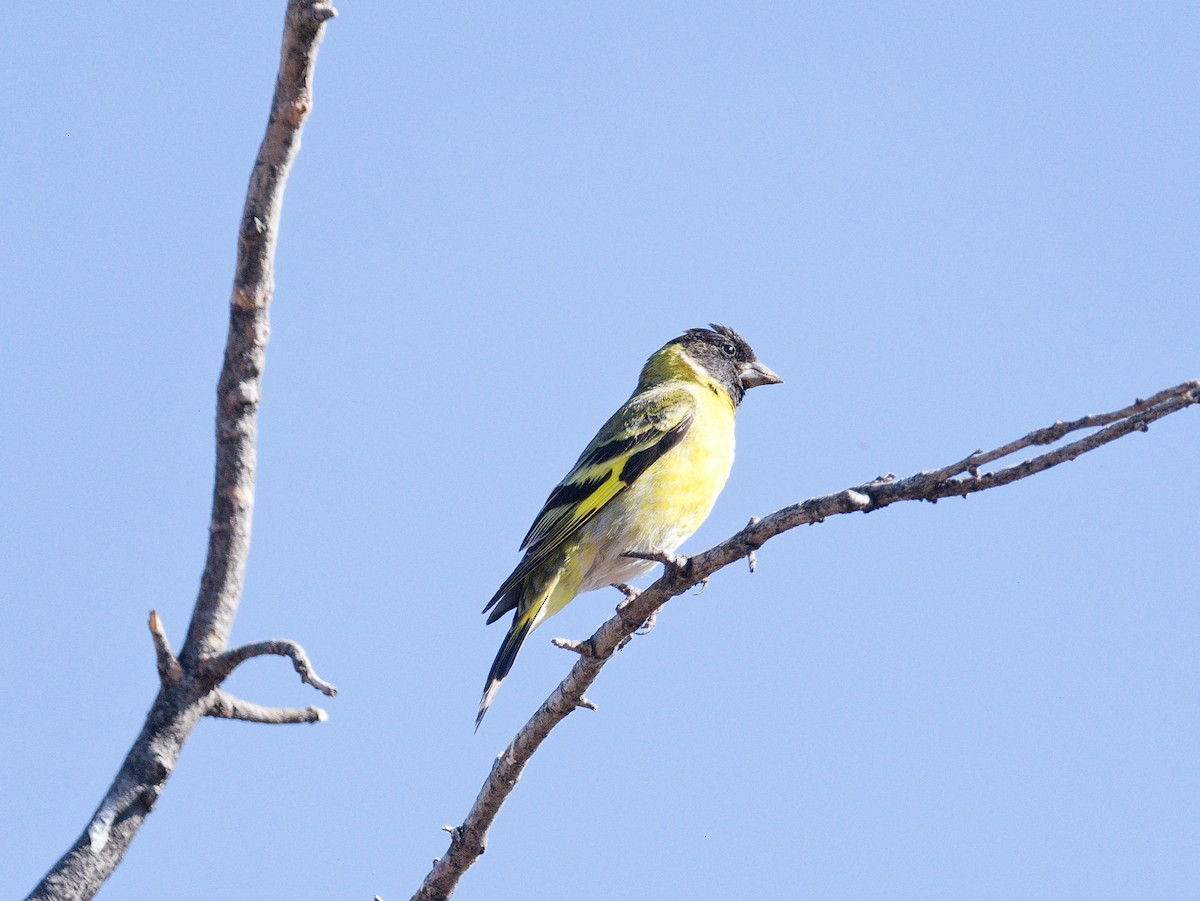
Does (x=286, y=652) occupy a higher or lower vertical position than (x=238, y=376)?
lower

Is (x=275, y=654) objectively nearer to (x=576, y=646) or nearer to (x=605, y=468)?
(x=576, y=646)

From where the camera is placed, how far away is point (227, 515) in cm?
276

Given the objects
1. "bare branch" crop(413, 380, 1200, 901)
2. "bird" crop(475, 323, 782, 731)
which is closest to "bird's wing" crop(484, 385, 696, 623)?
"bird" crop(475, 323, 782, 731)

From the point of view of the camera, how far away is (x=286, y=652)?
2.65 m

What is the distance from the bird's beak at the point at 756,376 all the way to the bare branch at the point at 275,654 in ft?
19.0

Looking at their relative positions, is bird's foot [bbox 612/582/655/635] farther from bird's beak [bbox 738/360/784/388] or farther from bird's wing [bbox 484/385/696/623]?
bird's beak [bbox 738/360/784/388]

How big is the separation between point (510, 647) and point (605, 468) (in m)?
1.19

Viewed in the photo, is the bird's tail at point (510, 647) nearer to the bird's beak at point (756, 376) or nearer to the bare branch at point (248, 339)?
the bird's beak at point (756, 376)

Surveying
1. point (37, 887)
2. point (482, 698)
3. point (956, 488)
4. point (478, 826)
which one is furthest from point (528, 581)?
point (37, 887)

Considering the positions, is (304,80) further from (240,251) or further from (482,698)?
(482,698)

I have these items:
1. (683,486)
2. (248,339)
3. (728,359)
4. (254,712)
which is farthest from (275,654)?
(728,359)

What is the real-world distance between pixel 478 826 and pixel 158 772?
5.35 feet

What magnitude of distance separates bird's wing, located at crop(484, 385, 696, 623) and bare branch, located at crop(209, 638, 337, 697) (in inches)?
138

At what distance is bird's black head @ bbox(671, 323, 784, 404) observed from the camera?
26.7 ft
